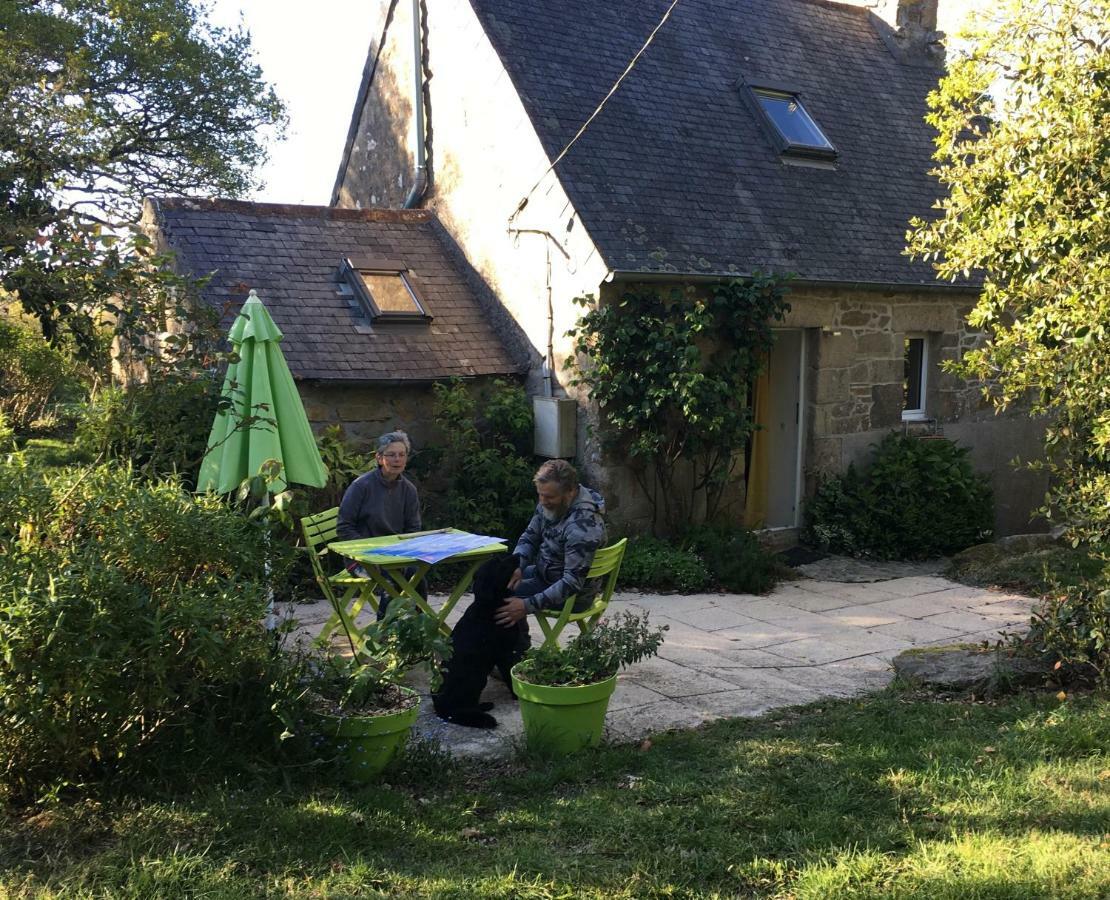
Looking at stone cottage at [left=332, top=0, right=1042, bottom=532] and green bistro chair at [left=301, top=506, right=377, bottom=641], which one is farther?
stone cottage at [left=332, top=0, right=1042, bottom=532]

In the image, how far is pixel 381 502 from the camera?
23.0 feet

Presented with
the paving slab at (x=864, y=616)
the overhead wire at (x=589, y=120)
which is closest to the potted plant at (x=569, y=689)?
the paving slab at (x=864, y=616)

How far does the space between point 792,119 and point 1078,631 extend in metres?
8.81

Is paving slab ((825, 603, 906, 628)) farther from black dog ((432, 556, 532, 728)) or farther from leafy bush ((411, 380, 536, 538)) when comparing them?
black dog ((432, 556, 532, 728))

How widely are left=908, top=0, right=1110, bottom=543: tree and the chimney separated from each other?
10411mm

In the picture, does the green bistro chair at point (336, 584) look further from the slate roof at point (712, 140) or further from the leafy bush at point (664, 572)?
the slate roof at point (712, 140)

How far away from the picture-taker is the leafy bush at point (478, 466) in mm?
9883

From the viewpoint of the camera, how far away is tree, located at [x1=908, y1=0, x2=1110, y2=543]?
5660 mm

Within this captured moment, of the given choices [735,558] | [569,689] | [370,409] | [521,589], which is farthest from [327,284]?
[569,689]

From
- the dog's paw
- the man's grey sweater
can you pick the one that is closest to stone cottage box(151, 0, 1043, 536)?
the man's grey sweater

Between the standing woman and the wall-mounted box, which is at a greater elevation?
the wall-mounted box

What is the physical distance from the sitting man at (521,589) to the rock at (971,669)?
207 centimetres

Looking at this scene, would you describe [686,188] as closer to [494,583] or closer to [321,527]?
[321,527]

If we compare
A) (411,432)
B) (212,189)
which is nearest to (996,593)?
(411,432)
